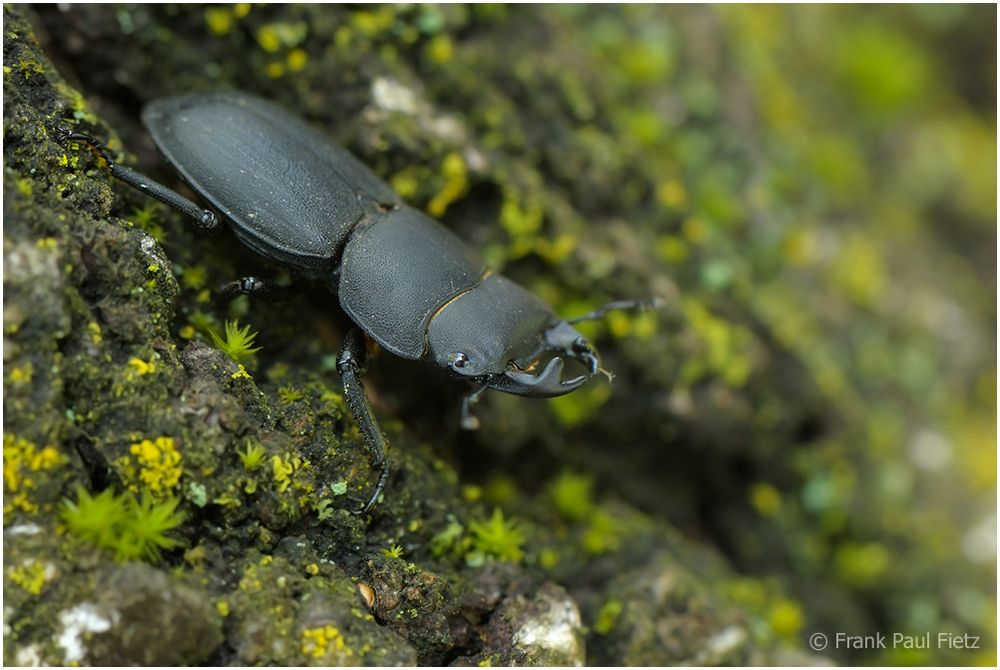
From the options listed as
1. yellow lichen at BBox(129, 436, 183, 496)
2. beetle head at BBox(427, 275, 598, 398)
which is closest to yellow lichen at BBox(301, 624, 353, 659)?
yellow lichen at BBox(129, 436, 183, 496)

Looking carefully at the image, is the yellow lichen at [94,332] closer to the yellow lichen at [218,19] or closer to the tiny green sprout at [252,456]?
the tiny green sprout at [252,456]

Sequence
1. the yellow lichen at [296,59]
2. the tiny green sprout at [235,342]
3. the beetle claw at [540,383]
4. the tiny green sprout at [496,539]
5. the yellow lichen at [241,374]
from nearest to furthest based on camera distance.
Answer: the yellow lichen at [241,374] → the tiny green sprout at [235,342] → the beetle claw at [540,383] → the tiny green sprout at [496,539] → the yellow lichen at [296,59]

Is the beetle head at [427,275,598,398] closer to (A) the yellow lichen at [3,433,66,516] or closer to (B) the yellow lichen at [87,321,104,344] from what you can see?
(B) the yellow lichen at [87,321,104,344]

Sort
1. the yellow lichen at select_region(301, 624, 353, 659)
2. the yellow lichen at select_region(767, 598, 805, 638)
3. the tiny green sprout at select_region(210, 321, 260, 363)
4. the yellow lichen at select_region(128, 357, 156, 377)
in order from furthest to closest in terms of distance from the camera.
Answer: the yellow lichen at select_region(767, 598, 805, 638) < the tiny green sprout at select_region(210, 321, 260, 363) < the yellow lichen at select_region(128, 357, 156, 377) < the yellow lichen at select_region(301, 624, 353, 659)

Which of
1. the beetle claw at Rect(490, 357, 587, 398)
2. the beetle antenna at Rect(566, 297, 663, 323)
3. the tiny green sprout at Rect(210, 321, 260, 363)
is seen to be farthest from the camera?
the beetle antenna at Rect(566, 297, 663, 323)

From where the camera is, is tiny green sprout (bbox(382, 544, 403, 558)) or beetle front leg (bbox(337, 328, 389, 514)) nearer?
tiny green sprout (bbox(382, 544, 403, 558))

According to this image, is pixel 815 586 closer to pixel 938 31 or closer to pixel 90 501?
pixel 90 501

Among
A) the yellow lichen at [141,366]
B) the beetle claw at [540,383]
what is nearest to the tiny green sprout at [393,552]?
the beetle claw at [540,383]

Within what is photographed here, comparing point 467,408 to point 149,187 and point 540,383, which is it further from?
point 149,187
